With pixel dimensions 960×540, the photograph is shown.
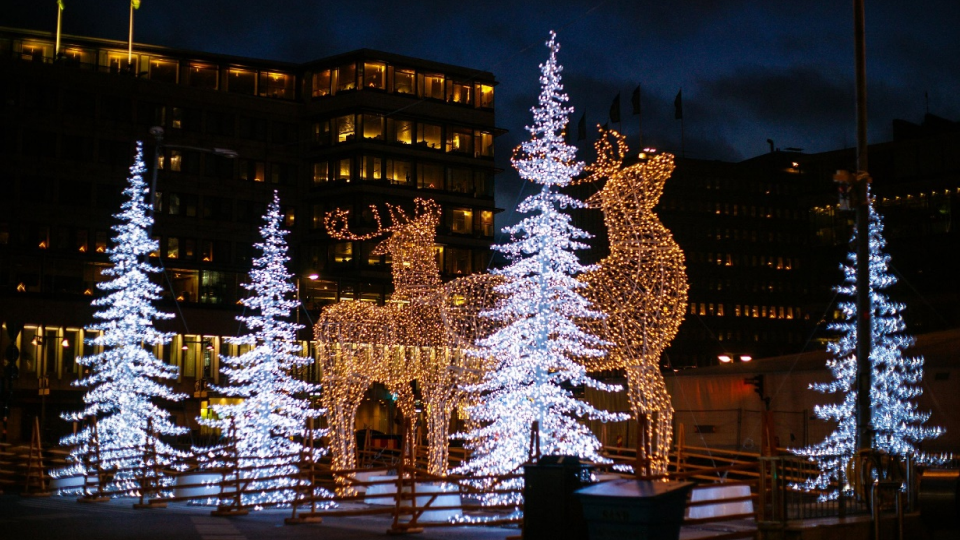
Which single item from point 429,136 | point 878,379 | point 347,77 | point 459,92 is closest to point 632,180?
point 878,379

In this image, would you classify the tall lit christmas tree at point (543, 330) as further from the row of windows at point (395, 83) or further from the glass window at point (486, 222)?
the glass window at point (486, 222)

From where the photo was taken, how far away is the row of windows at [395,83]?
74.1 meters

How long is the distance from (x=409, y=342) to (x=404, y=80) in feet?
162

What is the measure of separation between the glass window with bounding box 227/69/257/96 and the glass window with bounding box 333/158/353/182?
7440mm

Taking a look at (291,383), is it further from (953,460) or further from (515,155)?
(953,460)

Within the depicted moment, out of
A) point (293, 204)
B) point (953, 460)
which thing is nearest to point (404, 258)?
point (953, 460)

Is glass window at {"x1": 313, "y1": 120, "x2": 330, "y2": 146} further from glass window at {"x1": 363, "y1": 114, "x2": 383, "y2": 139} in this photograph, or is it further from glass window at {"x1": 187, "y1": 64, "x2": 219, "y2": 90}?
glass window at {"x1": 187, "y1": 64, "x2": 219, "y2": 90}

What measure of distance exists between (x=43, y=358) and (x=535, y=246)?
46554 millimetres

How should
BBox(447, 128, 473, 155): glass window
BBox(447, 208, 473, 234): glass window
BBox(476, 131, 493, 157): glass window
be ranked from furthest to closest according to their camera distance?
BBox(476, 131, 493, 157): glass window
BBox(447, 208, 473, 234): glass window
BBox(447, 128, 473, 155): glass window

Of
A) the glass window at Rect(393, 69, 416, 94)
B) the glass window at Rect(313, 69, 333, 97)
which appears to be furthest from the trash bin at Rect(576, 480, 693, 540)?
the glass window at Rect(393, 69, 416, 94)

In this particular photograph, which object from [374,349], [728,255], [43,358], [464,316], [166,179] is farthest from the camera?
[728,255]

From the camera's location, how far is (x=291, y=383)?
33.2 metres

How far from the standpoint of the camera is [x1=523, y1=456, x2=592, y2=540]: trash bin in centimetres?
1257

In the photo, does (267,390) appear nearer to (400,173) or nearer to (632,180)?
(632,180)
